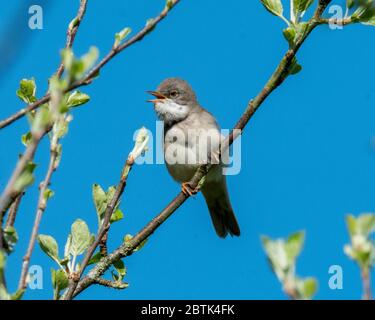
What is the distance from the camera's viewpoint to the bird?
7293mm

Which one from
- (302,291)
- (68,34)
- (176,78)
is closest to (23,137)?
(68,34)

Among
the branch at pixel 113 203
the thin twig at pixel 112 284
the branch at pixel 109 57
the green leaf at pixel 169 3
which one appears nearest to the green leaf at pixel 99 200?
the branch at pixel 113 203

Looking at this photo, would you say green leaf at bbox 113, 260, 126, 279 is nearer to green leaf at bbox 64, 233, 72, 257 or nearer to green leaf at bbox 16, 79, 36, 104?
green leaf at bbox 64, 233, 72, 257

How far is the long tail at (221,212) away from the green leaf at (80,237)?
463 cm

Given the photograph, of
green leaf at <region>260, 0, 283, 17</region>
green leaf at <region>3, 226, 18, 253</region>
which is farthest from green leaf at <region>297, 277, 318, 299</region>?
green leaf at <region>260, 0, 283, 17</region>

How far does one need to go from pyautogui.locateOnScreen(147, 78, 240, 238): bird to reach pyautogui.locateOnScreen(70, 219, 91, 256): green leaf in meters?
3.45

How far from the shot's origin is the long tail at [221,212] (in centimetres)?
812

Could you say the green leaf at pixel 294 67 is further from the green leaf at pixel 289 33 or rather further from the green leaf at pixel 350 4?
the green leaf at pixel 350 4

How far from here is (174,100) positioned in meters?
7.95

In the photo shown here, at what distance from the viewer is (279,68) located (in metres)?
3.54

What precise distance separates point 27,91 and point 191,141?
3684mm

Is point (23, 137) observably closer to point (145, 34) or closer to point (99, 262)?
point (99, 262)
